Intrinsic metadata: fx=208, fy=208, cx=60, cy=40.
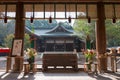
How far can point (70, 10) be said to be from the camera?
377 inches

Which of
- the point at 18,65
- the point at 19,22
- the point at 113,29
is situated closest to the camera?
the point at 18,65

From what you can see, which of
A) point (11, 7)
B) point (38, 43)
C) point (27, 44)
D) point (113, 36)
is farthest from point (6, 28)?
point (11, 7)

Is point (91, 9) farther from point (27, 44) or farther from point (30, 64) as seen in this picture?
point (27, 44)

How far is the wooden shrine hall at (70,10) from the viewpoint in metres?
9.09

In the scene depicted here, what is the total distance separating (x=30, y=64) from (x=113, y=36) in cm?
1188

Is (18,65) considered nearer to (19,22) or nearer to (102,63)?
(19,22)

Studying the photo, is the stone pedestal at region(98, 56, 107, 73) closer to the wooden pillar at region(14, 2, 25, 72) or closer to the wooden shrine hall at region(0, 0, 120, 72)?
the wooden shrine hall at region(0, 0, 120, 72)

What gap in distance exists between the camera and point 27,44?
17.3m

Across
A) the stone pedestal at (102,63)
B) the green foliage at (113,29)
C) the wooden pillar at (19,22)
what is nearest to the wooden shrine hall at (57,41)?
the green foliage at (113,29)

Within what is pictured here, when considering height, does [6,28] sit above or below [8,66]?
above

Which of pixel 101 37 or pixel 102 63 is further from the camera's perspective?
pixel 101 37

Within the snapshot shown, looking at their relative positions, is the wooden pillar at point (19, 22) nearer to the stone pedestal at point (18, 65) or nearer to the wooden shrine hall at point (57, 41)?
the stone pedestal at point (18, 65)

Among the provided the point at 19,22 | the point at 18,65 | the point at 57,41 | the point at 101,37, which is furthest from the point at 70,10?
the point at 57,41

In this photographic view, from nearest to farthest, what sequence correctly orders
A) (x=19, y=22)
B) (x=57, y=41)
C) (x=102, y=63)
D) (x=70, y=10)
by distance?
(x=102, y=63)
(x=19, y=22)
(x=70, y=10)
(x=57, y=41)
